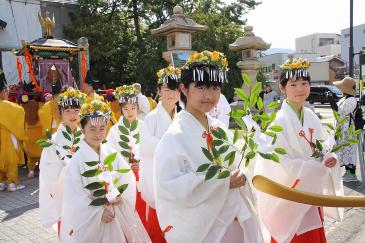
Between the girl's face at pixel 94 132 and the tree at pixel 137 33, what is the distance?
599 inches

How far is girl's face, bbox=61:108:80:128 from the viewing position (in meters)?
3.79

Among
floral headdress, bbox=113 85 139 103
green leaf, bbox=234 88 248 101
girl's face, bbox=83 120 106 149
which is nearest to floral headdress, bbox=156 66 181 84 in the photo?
floral headdress, bbox=113 85 139 103

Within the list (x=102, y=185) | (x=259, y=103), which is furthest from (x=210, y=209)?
(x=102, y=185)

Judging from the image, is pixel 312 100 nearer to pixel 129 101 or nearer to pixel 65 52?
pixel 65 52

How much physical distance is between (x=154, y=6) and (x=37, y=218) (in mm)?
17862

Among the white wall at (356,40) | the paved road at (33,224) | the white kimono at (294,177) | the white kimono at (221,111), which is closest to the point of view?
the white kimono at (294,177)

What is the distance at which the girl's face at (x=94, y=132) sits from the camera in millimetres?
3049

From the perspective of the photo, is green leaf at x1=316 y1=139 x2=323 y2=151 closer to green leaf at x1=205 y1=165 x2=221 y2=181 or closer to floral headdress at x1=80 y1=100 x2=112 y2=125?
green leaf at x1=205 y1=165 x2=221 y2=181

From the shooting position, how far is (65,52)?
10.9 metres

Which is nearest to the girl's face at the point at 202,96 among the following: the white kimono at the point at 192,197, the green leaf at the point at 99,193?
the white kimono at the point at 192,197

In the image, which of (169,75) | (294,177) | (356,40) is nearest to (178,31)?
(169,75)

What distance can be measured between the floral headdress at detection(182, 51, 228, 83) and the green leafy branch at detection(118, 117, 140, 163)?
4.10ft

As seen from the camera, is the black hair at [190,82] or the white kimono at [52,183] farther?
the white kimono at [52,183]

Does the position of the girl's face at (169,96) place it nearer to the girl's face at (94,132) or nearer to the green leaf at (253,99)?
the girl's face at (94,132)
